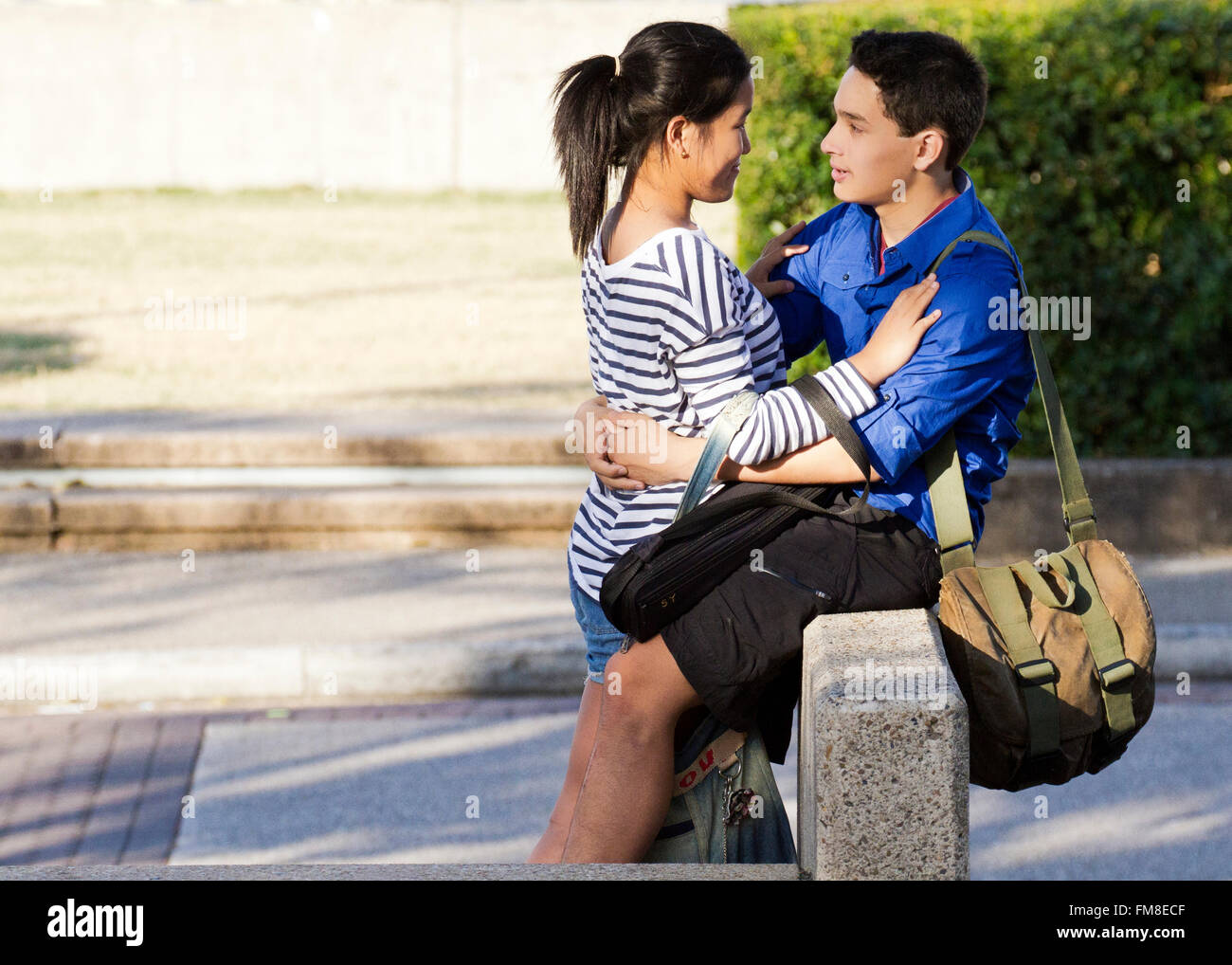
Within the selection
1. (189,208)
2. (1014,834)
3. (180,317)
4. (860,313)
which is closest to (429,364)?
(180,317)

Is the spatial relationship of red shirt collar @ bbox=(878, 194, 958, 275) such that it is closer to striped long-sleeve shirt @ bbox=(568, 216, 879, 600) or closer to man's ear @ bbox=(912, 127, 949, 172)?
man's ear @ bbox=(912, 127, 949, 172)

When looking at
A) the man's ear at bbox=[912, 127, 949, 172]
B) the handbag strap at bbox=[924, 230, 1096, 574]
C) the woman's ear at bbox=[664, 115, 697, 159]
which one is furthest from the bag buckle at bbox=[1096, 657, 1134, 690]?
the woman's ear at bbox=[664, 115, 697, 159]

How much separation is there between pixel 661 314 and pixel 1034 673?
86 centimetres

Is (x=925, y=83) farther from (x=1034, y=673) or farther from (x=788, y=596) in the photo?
(x=1034, y=673)

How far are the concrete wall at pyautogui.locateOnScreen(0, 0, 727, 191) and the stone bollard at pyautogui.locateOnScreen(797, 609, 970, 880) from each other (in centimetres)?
2027

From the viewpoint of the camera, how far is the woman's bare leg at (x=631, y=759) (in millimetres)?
2531

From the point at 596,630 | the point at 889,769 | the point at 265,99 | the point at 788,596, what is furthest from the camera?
the point at 265,99

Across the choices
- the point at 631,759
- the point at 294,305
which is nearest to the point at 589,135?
the point at 631,759

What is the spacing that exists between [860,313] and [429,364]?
7827mm

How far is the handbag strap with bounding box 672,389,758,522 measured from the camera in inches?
98.4

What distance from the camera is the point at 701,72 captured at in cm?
256

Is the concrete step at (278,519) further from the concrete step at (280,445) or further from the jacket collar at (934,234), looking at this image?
the jacket collar at (934,234)

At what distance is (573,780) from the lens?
2.84 metres
